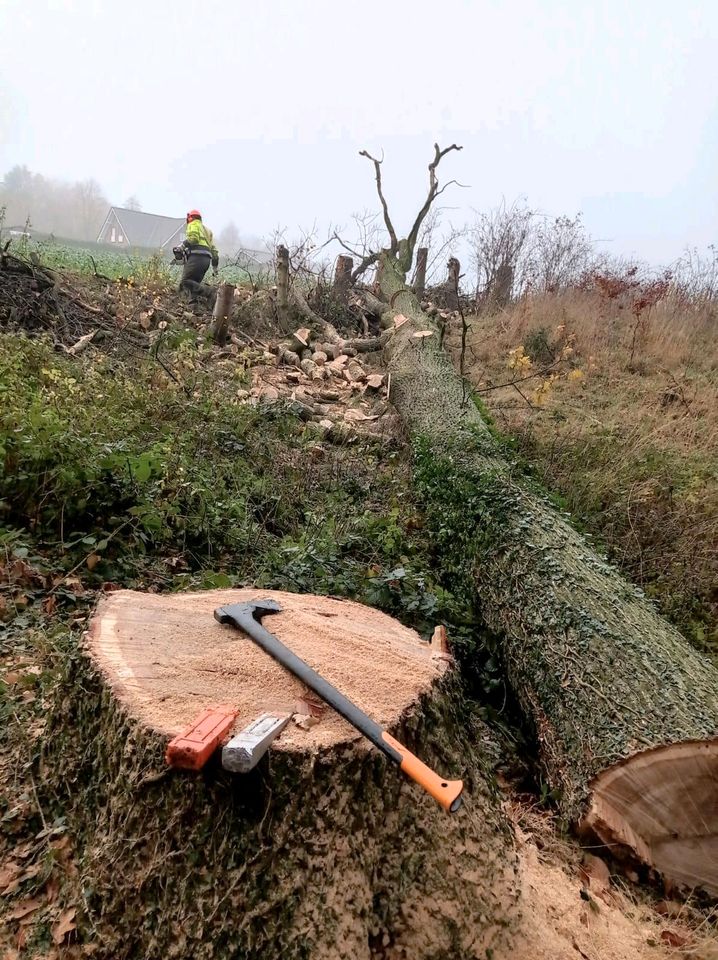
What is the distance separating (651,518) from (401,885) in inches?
138

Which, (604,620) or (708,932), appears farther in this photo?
(604,620)

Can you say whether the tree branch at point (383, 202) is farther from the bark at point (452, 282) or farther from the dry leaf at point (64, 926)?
the dry leaf at point (64, 926)

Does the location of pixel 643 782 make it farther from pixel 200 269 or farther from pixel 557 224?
pixel 557 224

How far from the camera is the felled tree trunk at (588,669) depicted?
197 cm

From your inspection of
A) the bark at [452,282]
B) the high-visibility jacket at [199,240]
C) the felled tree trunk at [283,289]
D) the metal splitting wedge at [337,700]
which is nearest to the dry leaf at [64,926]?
the metal splitting wedge at [337,700]

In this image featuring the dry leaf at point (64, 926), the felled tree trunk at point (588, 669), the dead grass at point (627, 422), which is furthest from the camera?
the dead grass at point (627, 422)

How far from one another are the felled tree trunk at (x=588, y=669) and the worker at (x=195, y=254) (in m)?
5.47

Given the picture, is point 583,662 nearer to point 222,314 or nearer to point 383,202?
point 222,314

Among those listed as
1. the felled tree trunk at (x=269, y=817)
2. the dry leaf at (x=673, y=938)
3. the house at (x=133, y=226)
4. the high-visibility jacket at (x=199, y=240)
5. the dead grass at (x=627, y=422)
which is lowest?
the dry leaf at (x=673, y=938)

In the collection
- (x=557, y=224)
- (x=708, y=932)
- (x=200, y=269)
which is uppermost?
(x=557, y=224)

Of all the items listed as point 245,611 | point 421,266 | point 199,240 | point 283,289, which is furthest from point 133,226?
point 245,611

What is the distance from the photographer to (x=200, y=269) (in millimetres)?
8398

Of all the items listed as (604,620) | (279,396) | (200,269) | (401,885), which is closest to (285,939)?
(401,885)

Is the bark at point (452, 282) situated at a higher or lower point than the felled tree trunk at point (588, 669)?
higher
